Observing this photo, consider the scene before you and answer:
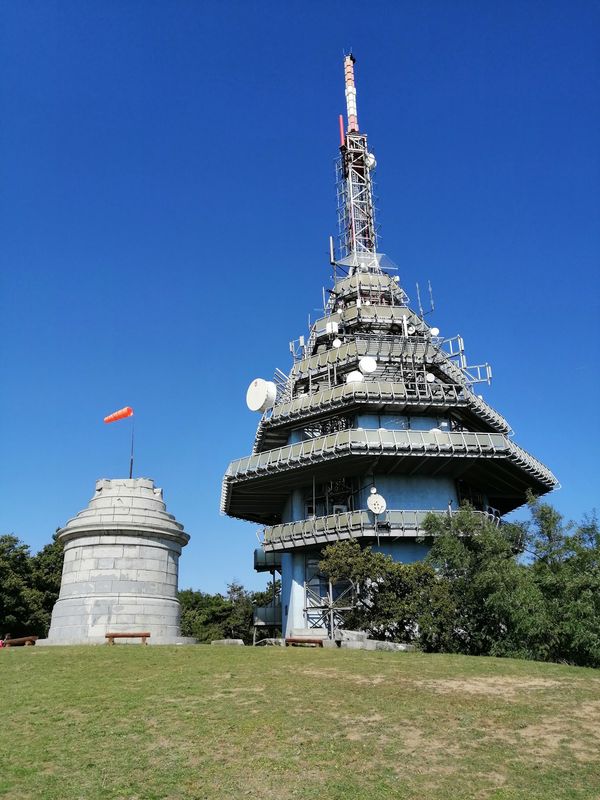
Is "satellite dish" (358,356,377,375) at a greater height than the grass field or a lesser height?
greater

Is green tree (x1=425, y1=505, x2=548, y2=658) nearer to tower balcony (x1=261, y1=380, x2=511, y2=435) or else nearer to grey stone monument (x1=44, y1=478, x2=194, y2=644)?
tower balcony (x1=261, y1=380, x2=511, y2=435)

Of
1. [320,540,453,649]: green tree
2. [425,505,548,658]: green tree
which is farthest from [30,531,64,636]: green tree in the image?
[425,505,548,658]: green tree

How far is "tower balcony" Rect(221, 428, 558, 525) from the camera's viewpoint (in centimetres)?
4078

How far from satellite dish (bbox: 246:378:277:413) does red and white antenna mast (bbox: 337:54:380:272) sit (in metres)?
15.7

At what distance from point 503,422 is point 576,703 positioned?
3405 cm

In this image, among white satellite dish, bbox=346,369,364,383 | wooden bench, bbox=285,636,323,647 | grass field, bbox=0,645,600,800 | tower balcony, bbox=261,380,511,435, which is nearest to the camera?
grass field, bbox=0,645,600,800

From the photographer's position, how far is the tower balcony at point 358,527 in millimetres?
40250

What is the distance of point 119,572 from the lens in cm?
2914

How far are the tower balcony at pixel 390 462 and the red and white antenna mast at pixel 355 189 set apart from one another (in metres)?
21.0

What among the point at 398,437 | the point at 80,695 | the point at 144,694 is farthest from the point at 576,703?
the point at 398,437

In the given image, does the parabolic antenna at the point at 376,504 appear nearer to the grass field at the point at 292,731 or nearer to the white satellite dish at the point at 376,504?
the white satellite dish at the point at 376,504

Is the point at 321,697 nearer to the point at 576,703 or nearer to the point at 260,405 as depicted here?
the point at 576,703

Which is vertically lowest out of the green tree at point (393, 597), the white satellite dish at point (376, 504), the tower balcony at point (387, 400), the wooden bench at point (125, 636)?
the wooden bench at point (125, 636)

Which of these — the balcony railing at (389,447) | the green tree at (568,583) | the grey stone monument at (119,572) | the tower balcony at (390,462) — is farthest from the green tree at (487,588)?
the grey stone monument at (119,572)
